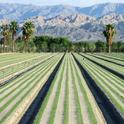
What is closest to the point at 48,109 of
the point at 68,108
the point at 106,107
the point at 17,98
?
the point at 68,108

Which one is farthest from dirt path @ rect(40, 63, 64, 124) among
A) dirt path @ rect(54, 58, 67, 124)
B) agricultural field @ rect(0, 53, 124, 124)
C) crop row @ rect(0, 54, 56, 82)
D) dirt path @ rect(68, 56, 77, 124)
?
crop row @ rect(0, 54, 56, 82)

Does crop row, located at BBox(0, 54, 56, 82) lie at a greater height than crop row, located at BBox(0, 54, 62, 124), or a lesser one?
lesser

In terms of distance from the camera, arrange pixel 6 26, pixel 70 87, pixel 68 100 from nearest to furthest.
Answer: pixel 68 100, pixel 70 87, pixel 6 26

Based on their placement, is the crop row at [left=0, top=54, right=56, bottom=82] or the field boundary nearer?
the field boundary

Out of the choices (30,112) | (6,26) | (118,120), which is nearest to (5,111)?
(30,112)

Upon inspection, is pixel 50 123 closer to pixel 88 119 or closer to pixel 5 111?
pixel 88 119

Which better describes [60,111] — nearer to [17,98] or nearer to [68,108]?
[68,108]

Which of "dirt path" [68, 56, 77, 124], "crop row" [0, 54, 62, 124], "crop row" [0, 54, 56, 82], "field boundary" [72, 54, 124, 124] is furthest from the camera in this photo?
"crop row" [0, 54, 56, 82]

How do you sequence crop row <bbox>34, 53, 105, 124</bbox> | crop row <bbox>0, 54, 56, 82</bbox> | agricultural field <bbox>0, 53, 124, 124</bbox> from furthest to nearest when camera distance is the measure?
crop row <bbox>0, 54, 56, 82</bbox>
agricultural field <bbox>0, 53, 124, 124</bbox>
crop row <bbox>34, 53, 105, 124</bbox>

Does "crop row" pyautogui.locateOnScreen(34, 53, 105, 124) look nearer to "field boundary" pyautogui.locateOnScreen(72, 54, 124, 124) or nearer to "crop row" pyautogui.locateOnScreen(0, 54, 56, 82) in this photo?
"field boundary" pyautogui.locateOnScreen(72, 54, 124, 124)

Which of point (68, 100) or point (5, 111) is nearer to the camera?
point (5, 111)

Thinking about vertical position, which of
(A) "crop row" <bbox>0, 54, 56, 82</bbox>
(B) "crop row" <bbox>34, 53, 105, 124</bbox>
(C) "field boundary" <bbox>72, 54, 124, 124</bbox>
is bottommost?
(A) "crop row" <bbox>0, 54, 56, 82</bbox>

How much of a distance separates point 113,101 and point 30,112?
7.36 metres

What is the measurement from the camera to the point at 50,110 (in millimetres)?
28625
